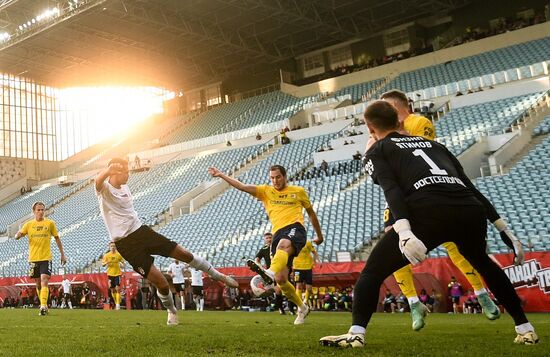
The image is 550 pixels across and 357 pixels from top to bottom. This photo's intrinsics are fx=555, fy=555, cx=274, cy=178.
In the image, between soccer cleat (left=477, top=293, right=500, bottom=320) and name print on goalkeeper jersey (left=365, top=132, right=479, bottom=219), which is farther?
soccer cleat (left=477, top=293, right=500, bottom=320)

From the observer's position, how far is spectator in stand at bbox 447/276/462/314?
42.8 feet

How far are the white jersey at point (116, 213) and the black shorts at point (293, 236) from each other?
6.69ft

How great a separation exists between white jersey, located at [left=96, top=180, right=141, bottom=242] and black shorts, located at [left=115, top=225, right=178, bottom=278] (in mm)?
93

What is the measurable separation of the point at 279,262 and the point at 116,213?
227cm

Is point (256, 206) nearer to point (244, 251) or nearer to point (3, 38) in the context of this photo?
point (244, 251)

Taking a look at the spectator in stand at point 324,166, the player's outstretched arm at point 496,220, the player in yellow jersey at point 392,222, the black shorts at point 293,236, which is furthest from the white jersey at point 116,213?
the spectator in stand at point 324,166

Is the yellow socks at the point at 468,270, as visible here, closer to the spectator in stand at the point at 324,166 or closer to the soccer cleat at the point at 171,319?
the soccer cleat at the point at 171,319

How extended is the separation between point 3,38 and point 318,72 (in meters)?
24.1

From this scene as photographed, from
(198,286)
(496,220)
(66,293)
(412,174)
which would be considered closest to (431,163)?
(412,174)

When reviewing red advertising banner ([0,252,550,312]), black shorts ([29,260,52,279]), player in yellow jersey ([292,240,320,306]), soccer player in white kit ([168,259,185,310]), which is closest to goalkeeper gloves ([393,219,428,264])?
player in yellow jersey ([292,240,320,306])

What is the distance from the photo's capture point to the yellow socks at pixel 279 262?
7484 millimetres

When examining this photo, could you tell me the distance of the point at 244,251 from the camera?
21.7 meters

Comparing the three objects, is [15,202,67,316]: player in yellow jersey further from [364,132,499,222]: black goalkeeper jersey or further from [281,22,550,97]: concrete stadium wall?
[281,22,550,97]: concrete stadium wall

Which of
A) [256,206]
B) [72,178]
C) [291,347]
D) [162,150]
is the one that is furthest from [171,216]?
[291,347]
